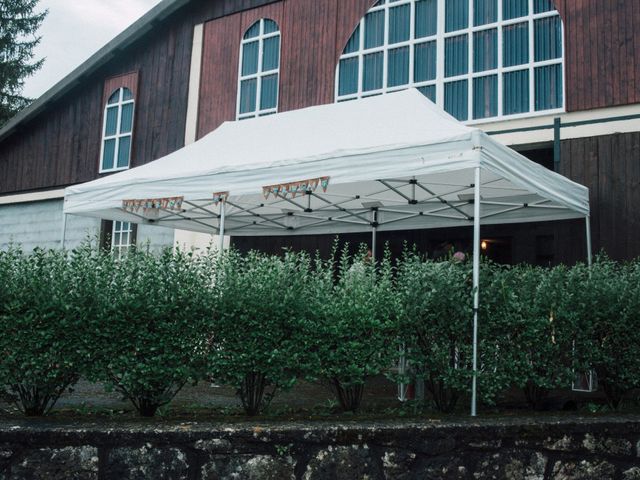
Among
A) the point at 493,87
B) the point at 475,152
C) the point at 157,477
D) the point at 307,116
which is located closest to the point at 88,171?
the point at 307,116

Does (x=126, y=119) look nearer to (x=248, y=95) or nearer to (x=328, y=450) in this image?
(x=248, y=95)

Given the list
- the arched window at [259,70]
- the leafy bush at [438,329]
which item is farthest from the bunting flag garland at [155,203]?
the arched window at [259,70]

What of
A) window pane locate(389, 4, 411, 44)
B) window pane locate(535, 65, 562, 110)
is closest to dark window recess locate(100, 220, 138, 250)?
window pane locate(389, 4, 411, 44)

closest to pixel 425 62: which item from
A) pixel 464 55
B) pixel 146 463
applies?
pixel 464 55

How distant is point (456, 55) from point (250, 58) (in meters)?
4.58

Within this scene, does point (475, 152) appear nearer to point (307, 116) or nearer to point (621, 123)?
point (307, 116)

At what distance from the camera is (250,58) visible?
548 inches

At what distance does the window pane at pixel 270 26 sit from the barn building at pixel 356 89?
1.3 inches

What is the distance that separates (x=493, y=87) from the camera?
10828 millimetres

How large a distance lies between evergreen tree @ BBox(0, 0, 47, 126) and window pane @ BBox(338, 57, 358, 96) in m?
26.2

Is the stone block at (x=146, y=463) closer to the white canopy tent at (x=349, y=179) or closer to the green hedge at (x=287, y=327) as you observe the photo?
the green hedge at (x=287, y=327)

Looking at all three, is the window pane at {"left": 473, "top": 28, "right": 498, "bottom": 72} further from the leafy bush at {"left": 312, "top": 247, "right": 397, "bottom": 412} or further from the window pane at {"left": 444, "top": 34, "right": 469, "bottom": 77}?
the leafy bush at {"left": 312, "top": 247, "right": 397, "bottom": 412}

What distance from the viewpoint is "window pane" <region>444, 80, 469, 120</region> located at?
1109cm

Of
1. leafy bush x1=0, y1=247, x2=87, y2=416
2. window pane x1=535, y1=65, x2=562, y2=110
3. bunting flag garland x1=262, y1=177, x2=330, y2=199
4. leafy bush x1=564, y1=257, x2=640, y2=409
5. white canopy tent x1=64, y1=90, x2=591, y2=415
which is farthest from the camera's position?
window pane x1=535, y1=65, x2=562, y2=110
